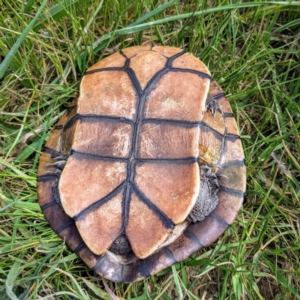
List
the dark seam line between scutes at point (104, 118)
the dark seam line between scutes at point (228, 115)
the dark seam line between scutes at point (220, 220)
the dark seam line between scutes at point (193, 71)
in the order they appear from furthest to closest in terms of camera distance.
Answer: the dark seam line between scutes at point (228, 115) < the dark seam line between scutes at point (220, 220) < the dark seam line between scutes at point (193, 71) < the dark seam line between scutes at point (104, 118)

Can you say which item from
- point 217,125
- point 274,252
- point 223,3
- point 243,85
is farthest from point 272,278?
point 223,3

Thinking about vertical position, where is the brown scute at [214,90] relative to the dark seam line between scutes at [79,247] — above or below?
above

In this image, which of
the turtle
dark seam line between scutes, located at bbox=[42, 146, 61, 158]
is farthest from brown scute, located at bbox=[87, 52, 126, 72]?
dark seam line between scutes, located at bbox=[42, 146, 61, 158]

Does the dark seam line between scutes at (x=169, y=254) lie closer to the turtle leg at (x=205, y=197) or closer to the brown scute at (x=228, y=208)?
the turtle leg at (x=205, y=197)

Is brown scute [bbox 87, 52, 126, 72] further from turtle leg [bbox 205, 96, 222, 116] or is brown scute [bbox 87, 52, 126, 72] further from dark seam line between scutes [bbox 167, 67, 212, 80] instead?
turtle leg [bbox 205, 96, 222, 116]

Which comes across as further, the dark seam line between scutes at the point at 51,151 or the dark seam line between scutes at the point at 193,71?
the dark seam line between scutes at the point at 51,151

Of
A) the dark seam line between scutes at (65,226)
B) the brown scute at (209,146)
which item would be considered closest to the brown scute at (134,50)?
the brown scute at (209,146)

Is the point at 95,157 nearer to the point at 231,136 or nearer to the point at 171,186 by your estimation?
the point at 171,186
